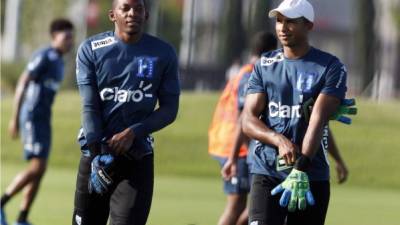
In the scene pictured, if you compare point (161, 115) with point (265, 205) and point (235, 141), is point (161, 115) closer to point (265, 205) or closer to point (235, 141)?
point (265, 205)

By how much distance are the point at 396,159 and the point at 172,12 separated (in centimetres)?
3632

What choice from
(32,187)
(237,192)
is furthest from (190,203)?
(237,192)

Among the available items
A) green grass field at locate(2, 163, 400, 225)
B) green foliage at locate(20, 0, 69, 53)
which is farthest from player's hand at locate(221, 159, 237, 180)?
green foliage at locate(20, 0, 69, 53)

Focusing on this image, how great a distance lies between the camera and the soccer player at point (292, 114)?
28.6ft

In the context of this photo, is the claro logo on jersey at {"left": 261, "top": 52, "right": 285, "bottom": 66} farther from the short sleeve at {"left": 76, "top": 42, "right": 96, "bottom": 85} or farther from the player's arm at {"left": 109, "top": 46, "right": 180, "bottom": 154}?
the short sleeve at {"left": 76, "top": 42, "right": 96, "bottom": 85}

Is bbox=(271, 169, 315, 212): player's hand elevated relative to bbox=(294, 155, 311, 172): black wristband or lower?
lower

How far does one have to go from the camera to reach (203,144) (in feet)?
88.4

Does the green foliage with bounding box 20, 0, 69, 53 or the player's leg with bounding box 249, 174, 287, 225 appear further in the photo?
the green foliage with bounding box 20, 0, 69, 53

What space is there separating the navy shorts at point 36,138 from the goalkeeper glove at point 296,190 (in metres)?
6.50

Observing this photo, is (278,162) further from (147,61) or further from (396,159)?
(396,159)

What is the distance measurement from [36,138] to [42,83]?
62 centimetres

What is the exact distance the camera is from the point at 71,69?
46812 mm

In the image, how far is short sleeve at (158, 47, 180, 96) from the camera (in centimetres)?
913

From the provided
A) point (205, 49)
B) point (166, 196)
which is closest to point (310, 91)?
point (166, 196)
